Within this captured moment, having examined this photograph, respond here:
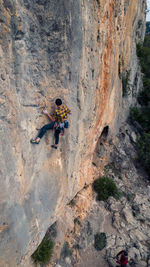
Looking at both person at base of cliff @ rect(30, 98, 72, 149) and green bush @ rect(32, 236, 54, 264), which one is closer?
person at base of cliff @ rect(30, 98, 72, 149)

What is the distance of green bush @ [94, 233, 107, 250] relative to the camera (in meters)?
5.94

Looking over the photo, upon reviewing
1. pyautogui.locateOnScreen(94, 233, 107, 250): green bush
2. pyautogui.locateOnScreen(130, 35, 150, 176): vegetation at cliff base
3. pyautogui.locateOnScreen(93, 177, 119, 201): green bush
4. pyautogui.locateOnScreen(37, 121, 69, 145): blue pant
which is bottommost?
pyautogui.locateOnScreen(94, 233, 107, 250): green bush

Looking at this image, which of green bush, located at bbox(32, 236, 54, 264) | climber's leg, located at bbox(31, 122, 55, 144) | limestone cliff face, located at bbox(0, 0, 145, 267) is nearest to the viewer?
limestone cliff face, located at bbox(0, 0, 145, 267)

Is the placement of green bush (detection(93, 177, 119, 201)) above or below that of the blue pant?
below

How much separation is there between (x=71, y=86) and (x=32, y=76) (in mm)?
1042

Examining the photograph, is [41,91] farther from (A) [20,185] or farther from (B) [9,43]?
(A) [20,185]

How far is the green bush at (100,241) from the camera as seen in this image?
5.94 meters

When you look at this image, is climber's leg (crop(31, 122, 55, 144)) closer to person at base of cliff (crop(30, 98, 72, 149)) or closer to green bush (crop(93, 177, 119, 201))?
person at base of cliff (crop(30, 98, 72, 149))

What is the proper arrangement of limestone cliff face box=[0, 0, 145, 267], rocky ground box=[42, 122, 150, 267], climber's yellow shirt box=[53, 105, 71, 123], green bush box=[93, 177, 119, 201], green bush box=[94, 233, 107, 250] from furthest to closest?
green bush box=[93, 177, 119, 201] < green bush box=[94, 233, 107, 250] < rocky ground box=[42, 122, 150, 267] < climber's yellow shirt box=[53, 105, 71, 123] < limestone cliff face box=[0, 0, 145, 267]

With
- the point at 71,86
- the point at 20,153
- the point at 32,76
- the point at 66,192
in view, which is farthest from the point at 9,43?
the point at 66,192

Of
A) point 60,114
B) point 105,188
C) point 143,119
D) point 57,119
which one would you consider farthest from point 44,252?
point 143,119

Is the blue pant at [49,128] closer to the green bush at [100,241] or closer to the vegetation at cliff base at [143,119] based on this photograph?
the green bush at [100,241]

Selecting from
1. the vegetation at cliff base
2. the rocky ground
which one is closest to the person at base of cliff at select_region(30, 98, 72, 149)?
the rocky ground

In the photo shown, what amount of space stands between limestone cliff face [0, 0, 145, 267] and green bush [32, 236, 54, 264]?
807 millimetres
